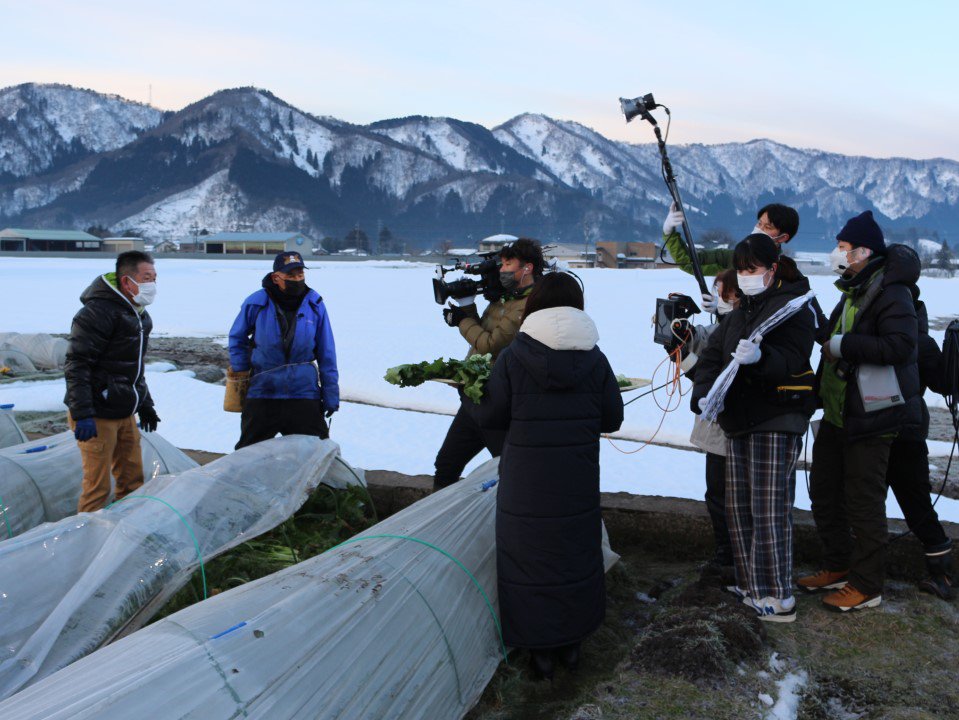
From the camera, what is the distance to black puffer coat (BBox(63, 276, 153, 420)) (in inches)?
163

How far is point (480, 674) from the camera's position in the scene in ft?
9.87

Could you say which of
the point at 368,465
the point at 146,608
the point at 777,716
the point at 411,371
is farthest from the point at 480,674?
the point at 368,465

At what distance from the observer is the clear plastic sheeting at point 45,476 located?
4.14m

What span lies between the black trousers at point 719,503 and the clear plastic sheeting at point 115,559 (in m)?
1.89

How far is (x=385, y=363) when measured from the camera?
14484 millimetres

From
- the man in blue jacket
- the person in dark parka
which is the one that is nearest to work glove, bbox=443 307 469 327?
the man in blue jacket

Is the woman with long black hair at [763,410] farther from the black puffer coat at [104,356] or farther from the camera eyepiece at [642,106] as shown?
the black puffer coat at [104,356]

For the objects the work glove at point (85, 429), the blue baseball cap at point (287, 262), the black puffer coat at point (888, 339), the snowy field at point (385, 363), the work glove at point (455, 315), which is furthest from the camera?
the snowy field at point (385, 363)

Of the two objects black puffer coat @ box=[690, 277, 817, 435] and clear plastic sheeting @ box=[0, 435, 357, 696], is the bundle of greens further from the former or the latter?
black puffer coat @ box=[690, 277, 817, 435]

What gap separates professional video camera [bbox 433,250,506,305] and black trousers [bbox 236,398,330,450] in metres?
1.04

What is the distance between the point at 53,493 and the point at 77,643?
5.68ft

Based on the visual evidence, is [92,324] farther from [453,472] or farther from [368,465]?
[368,465]

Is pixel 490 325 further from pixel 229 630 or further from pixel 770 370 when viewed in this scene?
pixel 229 630

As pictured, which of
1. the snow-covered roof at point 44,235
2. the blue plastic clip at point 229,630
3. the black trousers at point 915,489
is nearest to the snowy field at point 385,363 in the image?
the black trousers at point 915,489
